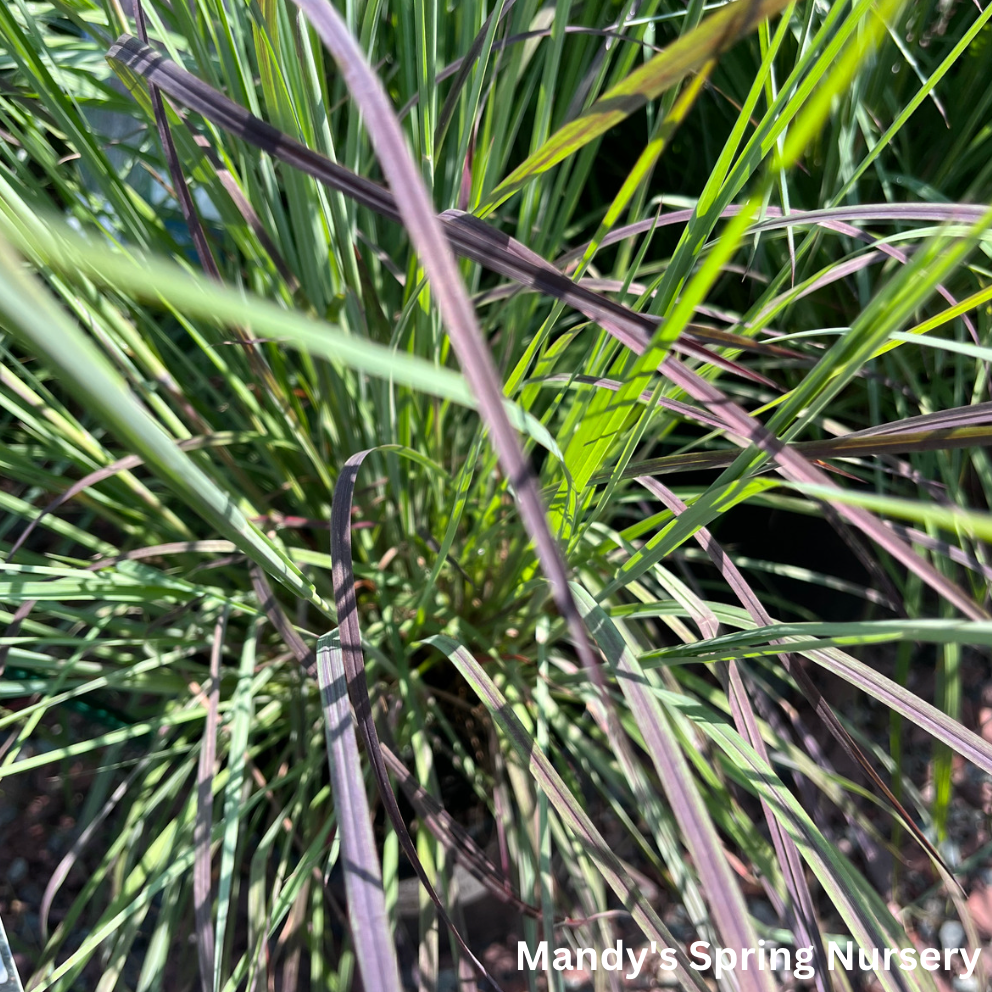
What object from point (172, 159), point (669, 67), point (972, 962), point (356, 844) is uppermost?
point (172, 159)

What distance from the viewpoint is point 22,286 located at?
0.51 feet

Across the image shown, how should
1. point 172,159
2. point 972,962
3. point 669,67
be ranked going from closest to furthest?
1. point 669,67
2. point 172,159
3. point 972,962

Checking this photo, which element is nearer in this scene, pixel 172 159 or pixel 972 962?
pixel 172 159

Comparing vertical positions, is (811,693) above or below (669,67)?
below

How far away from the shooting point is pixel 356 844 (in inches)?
10.4

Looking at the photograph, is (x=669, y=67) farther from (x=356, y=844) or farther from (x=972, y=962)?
(x=972, y=962)

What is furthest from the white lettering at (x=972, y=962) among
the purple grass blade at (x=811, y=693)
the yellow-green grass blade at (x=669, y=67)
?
the yellow-green grass blade at (x=669, y=67)

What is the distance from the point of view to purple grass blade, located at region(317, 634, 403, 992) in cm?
24

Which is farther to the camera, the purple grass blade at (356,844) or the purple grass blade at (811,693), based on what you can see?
the purple grass blade at (811,693)

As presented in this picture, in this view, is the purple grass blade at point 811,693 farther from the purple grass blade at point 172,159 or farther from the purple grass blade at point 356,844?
the purple grass blade at point 172,159

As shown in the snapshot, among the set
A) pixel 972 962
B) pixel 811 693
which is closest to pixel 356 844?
pixel 811 693

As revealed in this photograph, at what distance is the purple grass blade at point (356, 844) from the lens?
0.24 metres

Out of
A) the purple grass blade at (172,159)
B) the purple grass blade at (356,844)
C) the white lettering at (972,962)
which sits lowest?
the white lettering at (972,962)

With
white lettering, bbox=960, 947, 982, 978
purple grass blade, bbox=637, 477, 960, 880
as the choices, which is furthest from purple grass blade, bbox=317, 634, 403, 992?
white lettering, bbox=960, 947, 982, 978
